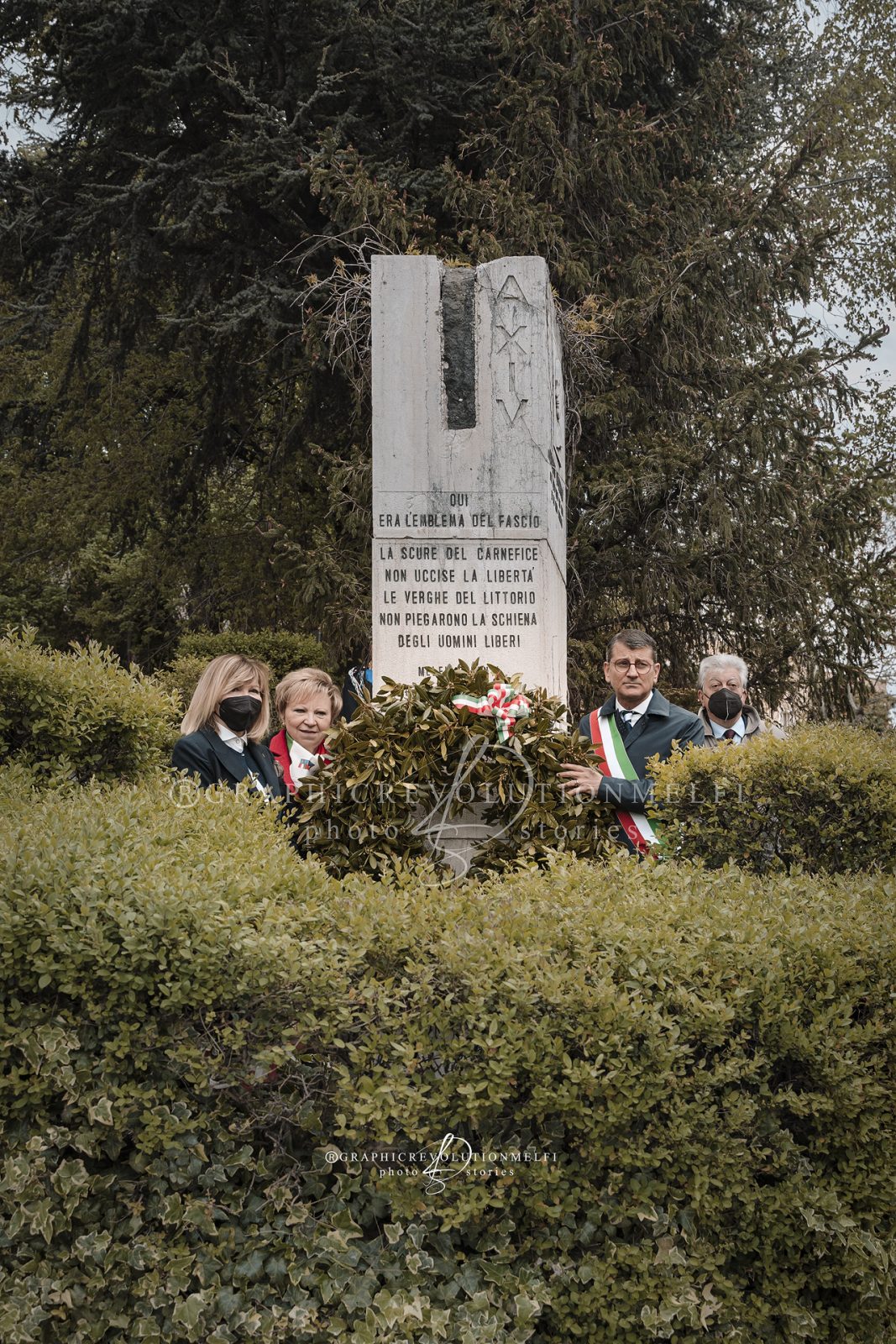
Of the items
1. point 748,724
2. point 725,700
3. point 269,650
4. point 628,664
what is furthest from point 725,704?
point 269,650

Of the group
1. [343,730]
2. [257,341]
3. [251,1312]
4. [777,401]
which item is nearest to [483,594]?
[343,730]

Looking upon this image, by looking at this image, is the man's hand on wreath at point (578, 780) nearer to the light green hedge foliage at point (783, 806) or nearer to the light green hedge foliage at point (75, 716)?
the light green hedge foliage at point (783, 806)

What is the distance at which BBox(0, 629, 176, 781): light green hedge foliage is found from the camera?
19.2ft

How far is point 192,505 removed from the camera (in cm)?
1630

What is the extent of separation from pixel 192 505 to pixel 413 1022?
13887mm

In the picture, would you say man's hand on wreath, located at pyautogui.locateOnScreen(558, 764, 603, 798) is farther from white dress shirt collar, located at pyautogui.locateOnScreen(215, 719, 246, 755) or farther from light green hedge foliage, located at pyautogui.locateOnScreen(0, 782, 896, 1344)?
light green hedge foliage, located at pyautogui.locateOnScreen(0, 782, 896, 1344)

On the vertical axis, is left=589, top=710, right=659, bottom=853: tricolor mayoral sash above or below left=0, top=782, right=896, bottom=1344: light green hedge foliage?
above

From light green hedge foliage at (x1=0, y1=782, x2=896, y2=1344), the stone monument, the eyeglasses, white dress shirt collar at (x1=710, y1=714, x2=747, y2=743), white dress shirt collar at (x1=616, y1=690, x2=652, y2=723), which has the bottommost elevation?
light green hedge foliage at (x1=0, y1=782, x2=896, y2=1344)

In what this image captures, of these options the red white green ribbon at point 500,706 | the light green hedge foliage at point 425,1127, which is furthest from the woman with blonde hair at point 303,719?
the light green hedge foliage at point 425,1127

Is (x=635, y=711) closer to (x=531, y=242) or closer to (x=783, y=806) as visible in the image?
(x=783, y=806)

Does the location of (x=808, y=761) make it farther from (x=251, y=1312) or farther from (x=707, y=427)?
(x=707, y=427)

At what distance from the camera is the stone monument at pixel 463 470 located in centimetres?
643

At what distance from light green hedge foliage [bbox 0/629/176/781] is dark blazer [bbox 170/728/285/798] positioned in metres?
0.57

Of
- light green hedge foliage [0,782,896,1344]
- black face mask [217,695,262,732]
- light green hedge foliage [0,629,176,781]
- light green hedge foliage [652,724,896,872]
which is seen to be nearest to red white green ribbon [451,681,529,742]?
light green hedge foliage [652,724,896,872]
